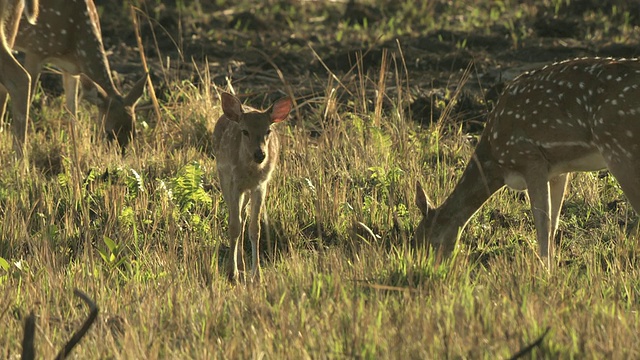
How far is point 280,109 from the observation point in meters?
8.07

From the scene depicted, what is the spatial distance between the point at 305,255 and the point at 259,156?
71cm

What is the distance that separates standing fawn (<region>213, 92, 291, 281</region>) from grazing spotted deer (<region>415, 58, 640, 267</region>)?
106 centimetres

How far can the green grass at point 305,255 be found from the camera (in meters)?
5.70

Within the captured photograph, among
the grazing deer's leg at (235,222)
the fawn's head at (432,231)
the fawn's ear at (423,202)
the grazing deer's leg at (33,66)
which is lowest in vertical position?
the grazing deer's leg at (235,222)

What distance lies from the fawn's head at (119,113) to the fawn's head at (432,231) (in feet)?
12.3

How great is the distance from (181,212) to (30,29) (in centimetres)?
387

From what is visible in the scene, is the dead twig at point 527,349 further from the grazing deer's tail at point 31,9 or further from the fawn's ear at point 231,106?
the grazing deer's tail at point 31,9

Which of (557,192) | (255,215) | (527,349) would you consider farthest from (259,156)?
(527,349)

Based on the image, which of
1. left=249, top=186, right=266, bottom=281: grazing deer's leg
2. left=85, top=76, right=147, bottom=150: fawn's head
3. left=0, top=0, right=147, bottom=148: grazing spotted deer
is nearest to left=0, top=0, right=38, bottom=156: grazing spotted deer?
left=0, top=0, right=147, bottom=148: grazing spotted deer

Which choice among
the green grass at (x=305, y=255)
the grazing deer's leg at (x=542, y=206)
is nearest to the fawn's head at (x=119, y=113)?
the green grass at (x=305, y=255)

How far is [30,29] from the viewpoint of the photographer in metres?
12.0

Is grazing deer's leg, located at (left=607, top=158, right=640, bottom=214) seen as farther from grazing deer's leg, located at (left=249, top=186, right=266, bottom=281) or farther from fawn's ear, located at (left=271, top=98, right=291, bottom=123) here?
grazing deer's leg, located at (left=249, top=186, right=266, bottom=281)

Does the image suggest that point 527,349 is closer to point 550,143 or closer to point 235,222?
point 550,143

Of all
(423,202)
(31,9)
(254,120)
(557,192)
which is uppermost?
(31,9)
